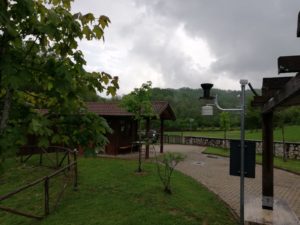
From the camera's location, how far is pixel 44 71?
305cm

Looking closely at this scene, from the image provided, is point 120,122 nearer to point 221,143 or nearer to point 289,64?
point 221,143

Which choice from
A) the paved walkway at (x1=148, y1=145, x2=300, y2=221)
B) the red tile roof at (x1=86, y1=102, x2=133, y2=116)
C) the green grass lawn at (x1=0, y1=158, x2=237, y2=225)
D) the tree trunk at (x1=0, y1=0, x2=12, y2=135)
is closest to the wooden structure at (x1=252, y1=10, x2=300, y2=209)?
the green grass lawn at (x1=0, y1=158, x2=237, y2=225)

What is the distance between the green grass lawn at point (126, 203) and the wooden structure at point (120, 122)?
7014 mm

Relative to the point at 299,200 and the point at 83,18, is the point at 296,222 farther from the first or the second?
A: the point at 83,18

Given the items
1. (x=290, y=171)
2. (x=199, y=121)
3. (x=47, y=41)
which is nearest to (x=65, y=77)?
(x=47, y=41)

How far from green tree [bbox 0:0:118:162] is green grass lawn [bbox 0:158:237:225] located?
14.7 ft

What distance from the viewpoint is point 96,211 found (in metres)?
7.94

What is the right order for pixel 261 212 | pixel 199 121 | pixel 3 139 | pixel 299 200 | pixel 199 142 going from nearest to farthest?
pixel 3 139
pixel 261 212
pixel 299 200
pixel 199 142
pixel 199 121

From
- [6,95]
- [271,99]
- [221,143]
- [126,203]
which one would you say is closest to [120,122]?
[221,143]

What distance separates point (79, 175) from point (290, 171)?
9885 millimetres

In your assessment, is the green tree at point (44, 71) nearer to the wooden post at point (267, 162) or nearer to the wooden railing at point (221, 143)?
the wooden post at point (267, 162)

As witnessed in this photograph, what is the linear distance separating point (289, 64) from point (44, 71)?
240 cm

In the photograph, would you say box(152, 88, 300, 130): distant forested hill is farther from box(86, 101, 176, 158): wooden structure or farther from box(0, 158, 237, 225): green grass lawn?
box(0, 158, 237, 225): green grass lawn

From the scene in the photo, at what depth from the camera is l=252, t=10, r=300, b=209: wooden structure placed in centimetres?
300
